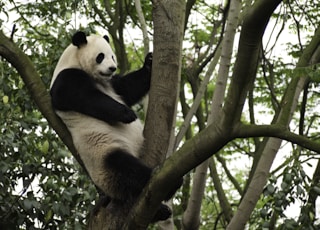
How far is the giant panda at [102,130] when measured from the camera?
4770mm

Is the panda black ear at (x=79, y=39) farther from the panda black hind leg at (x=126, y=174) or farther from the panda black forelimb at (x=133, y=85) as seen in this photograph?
the panda black hind leg at (x=126, y=174)

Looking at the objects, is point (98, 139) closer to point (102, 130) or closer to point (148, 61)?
point (102, 130)

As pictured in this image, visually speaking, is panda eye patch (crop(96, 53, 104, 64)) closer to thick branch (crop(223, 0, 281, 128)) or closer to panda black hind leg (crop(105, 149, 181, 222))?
panda black hind leg (crop(105, 149, 181, 222))

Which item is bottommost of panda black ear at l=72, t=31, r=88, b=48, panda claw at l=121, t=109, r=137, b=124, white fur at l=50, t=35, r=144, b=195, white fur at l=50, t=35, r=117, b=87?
white fur at l=50, t=35, r=144, b=195

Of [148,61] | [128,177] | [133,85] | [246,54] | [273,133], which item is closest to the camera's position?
[246,54]

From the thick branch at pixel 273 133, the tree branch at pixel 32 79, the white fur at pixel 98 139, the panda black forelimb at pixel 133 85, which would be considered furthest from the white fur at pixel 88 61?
the thick branch at pixel 273 133

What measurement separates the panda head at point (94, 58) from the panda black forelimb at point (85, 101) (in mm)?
377

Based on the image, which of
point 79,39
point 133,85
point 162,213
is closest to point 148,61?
point 133,85

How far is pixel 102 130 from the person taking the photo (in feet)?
17.1

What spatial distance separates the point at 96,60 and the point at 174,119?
96cm

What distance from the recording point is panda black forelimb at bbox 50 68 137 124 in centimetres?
512

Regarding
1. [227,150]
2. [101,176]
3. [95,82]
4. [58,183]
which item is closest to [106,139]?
[101,176]

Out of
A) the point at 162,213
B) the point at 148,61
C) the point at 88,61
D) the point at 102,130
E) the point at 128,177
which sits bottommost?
the point at 162,213

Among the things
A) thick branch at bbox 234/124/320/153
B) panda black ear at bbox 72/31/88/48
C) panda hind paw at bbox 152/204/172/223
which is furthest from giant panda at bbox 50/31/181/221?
thick branch at bbox 234/124/320/153
